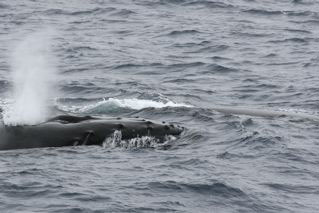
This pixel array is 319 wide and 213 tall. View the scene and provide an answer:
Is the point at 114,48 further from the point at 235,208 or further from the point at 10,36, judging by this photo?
the point at 235,208

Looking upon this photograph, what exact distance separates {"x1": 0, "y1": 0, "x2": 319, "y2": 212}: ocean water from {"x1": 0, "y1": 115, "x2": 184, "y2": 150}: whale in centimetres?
37

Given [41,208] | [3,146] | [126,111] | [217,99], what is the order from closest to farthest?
[41,208] < [3,146] < [126,111] < [217,99]

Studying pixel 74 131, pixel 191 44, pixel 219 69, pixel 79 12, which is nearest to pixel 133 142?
pixel 74 131

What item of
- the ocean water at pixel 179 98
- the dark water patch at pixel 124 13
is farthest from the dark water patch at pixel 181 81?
the dark water patch at pixel 124 13

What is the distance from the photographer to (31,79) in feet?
103

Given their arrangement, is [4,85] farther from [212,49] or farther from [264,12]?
[264,12]

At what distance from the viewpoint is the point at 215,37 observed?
4784 centimetres

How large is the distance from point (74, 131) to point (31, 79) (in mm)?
8684

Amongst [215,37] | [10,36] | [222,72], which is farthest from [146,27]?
[222,72]

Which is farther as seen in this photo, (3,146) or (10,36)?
(10,36)

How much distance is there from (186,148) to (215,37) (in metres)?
24.7

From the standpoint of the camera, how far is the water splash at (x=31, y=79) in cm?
2469

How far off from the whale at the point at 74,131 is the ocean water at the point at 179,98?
37cm

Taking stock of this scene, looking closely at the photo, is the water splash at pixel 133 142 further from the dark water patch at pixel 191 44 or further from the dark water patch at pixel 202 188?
the dark water patch at pixel 191 44
